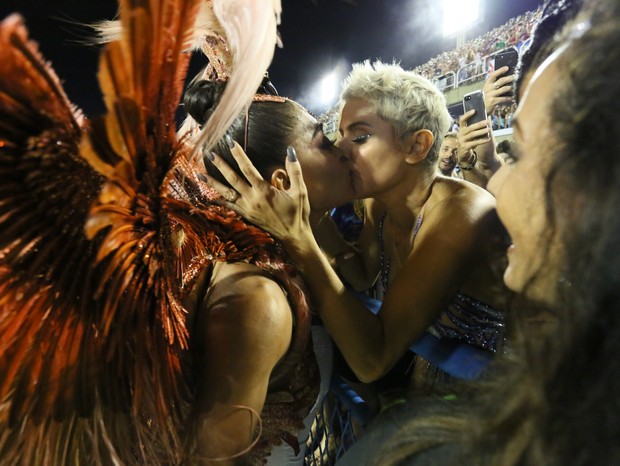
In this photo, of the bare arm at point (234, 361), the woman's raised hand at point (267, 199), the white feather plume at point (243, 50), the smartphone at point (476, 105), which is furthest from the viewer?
the smartphone at point (476, 105)

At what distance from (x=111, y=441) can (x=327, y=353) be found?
55cm

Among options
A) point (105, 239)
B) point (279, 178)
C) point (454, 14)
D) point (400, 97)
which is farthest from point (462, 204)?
point (454, 14)

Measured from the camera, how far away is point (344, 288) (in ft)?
3.03

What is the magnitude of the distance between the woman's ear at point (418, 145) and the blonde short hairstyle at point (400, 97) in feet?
0.06

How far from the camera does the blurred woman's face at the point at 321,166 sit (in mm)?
1053

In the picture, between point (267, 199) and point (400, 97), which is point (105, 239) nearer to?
point (267, 199)

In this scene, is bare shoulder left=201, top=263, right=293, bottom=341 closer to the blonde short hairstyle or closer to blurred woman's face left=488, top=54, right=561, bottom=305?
blurred woman's face left=488, top=54, right=561, bottom=305

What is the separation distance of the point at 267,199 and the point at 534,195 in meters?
0.56

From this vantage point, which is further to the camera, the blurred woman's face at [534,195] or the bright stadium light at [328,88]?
the bright stadium light at [328,88]

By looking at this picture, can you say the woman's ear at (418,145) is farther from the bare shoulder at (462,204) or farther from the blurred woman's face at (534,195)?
the blurred woman's face at (534,195)

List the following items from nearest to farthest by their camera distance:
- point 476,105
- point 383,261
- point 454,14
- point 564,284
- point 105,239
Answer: point 564,284
point 105,239
point 476,105
point 383,261
point 454,14

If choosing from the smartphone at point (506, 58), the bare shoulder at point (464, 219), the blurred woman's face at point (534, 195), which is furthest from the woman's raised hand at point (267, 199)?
the smartphone at point (506, 58)

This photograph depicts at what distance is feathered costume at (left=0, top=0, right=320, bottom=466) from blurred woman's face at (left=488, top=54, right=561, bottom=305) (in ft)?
1.24

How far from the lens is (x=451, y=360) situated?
2.77 feet
